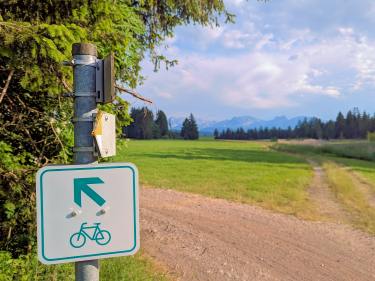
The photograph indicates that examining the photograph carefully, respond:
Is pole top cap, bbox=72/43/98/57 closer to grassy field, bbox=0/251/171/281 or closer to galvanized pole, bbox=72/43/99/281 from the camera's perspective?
galvanized pole, bbox=72/43/99/281

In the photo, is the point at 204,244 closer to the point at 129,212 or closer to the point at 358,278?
the point at 358,278

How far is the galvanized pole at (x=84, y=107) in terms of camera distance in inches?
72.9

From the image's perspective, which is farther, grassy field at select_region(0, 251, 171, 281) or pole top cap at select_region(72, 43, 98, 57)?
grassy field at select_region(0, 251, 171, 281)

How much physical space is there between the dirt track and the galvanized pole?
457cm

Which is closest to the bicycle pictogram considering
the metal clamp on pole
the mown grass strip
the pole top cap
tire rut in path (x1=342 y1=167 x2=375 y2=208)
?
the metal clamp on pole

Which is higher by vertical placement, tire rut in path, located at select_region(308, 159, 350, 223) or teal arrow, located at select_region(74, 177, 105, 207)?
teal arrow, located at select_region(74, 177, 105, 207)

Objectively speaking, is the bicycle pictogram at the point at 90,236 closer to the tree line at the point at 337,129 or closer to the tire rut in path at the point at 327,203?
the tire rut in path at the point at 327,203

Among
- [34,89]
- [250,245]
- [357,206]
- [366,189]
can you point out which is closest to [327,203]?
[357,206]

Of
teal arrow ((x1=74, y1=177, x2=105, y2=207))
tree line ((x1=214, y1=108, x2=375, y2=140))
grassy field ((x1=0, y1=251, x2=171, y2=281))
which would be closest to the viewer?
teal arrow ((x1=74, y1=177, x2=105, y2=207))

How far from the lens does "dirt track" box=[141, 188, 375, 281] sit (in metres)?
6.38

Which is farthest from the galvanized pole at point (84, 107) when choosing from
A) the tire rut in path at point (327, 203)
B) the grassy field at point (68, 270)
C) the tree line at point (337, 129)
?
the tree line at point (337, 129)

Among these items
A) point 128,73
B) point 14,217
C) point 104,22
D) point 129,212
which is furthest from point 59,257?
point 128,73

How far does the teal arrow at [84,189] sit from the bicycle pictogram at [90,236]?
12cm

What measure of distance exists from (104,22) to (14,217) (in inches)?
97.9
